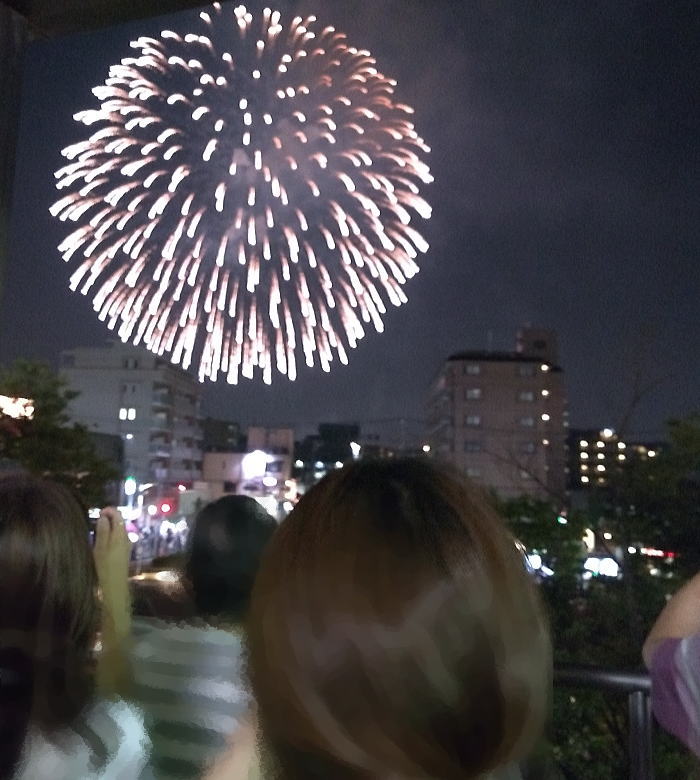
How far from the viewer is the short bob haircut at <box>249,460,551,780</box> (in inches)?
27.9

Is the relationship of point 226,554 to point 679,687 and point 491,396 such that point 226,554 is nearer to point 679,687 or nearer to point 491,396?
point 679,687

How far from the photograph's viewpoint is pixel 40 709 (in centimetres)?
115

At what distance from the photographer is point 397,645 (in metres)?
0.71

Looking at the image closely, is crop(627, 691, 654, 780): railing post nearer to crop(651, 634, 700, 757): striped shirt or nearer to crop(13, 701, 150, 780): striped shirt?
crop(651, 634, 700, 757): striped shirt

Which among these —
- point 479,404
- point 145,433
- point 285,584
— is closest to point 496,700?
point 285,584

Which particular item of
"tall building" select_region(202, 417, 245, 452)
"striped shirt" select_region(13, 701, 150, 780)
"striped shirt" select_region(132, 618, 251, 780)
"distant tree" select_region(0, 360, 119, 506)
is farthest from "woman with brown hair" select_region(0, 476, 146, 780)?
"tall building" select_region(202, 417, 245, 452)

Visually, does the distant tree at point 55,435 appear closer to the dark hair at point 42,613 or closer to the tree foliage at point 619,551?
the tree foliage at point 619,551

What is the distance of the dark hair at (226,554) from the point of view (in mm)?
1903

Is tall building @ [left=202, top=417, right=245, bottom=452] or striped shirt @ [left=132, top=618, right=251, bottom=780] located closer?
striped shirt @ [left=132, top=618, right=251, bottom=780]

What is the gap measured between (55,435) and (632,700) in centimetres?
1871

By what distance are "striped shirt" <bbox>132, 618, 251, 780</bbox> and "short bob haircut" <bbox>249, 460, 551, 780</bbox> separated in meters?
0.94

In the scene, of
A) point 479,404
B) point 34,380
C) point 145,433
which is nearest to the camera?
point 34,380

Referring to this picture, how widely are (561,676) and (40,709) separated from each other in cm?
132

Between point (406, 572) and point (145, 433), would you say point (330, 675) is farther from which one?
point (145, 433)
